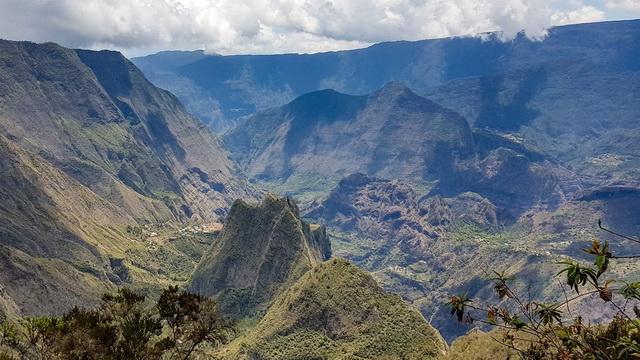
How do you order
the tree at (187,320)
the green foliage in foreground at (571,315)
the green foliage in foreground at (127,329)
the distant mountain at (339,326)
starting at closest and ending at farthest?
the green foliage in foreground at (571,315) → the green foliage in foreground at (127,329) → the tree at (187,320) → the distant mountain at (339,326)

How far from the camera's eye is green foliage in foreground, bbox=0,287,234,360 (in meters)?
40.8

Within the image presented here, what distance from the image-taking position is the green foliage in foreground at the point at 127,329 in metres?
40.8

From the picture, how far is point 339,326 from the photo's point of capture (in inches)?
6220

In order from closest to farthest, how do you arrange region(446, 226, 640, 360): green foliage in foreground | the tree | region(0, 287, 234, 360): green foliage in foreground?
region(446, 226, 640, 360): green foliage in foreground, region(0, 287, 234, 360): green foliage in foreground, the tree

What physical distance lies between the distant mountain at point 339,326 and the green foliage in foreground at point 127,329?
100396 millimetres

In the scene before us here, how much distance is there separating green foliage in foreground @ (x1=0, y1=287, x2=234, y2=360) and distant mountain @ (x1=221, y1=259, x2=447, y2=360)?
329ft

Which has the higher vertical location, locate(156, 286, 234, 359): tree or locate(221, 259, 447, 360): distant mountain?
locate(156, 286, 234, 359): tree

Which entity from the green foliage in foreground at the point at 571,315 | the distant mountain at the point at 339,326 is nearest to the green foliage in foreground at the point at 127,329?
the green foliage in foreground at the point at 571,315

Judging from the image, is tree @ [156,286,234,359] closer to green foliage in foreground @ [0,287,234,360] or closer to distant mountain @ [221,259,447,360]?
green foliage in foreground @ [0,287,234,360]

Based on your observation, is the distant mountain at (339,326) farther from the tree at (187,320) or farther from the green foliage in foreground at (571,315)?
the green foliage in foreground at (571,315)

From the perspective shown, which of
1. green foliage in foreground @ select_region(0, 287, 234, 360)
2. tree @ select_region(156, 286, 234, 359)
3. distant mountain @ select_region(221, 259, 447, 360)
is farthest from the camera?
distant mountain @ select_region(221, 259, 447, 360)

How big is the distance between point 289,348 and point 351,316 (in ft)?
68.8

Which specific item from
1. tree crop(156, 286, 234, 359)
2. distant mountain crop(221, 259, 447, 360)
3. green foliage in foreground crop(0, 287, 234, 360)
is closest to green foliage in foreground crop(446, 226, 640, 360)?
tree crop(156, 286, 234, 359)

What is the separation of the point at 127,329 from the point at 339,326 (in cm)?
12109
